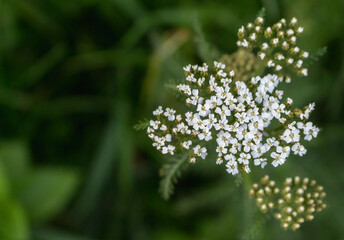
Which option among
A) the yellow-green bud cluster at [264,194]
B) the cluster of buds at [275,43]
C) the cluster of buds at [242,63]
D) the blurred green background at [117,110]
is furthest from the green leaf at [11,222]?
the cluster of buds at [275,43]

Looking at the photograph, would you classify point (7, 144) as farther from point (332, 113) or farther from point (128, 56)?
point (332, 113)

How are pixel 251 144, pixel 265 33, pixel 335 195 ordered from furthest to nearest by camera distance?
1. pixel 335 195
2. pixel 265 33
3. pixel 251 144

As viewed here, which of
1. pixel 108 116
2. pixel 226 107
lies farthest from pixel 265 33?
pixel 108 116

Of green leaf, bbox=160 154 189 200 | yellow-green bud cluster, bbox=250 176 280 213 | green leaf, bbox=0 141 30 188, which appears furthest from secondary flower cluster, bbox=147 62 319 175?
green leaf, bbox=0 141 30 188

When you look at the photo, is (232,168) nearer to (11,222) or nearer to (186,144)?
(186,144)

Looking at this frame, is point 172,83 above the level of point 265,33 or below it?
below

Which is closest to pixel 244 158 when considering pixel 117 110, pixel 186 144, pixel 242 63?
pixel 186 144
